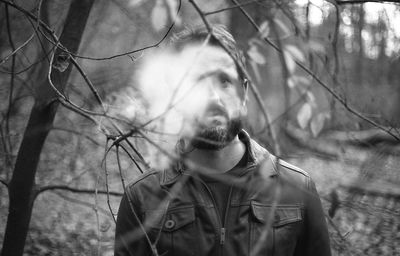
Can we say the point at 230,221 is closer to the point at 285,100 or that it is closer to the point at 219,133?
the point at 219,133

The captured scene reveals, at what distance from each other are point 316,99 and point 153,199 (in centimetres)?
93

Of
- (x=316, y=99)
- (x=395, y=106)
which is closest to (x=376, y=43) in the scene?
(x=395, y=106)

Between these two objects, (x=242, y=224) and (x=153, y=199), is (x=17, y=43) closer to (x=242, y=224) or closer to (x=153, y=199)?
(x=153, y=199)

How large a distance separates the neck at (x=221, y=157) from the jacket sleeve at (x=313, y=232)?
343 millimetres

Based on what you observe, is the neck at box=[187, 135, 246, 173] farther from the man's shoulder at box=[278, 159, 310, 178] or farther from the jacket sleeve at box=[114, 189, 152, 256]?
the jacket sleeve at box=[114, 189, 152, 256]

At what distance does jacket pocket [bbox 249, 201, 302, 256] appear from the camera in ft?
6.11

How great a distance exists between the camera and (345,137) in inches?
50.2

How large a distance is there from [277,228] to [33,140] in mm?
1543

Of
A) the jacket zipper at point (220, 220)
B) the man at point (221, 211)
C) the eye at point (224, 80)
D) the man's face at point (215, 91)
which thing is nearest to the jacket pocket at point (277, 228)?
the man at point (221, 211)

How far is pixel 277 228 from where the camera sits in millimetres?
1893

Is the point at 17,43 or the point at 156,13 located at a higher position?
the point at 17,43

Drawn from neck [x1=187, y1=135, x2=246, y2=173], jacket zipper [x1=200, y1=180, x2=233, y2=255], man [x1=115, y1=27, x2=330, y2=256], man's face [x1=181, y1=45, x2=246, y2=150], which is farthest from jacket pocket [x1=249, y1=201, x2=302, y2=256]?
man's face [x1=181, y1=45, x2=246, y2=150]

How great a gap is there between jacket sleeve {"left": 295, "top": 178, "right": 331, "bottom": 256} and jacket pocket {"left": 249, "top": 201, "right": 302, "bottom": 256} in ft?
0.15

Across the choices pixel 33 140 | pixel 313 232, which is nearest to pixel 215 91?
pixel 313 232
